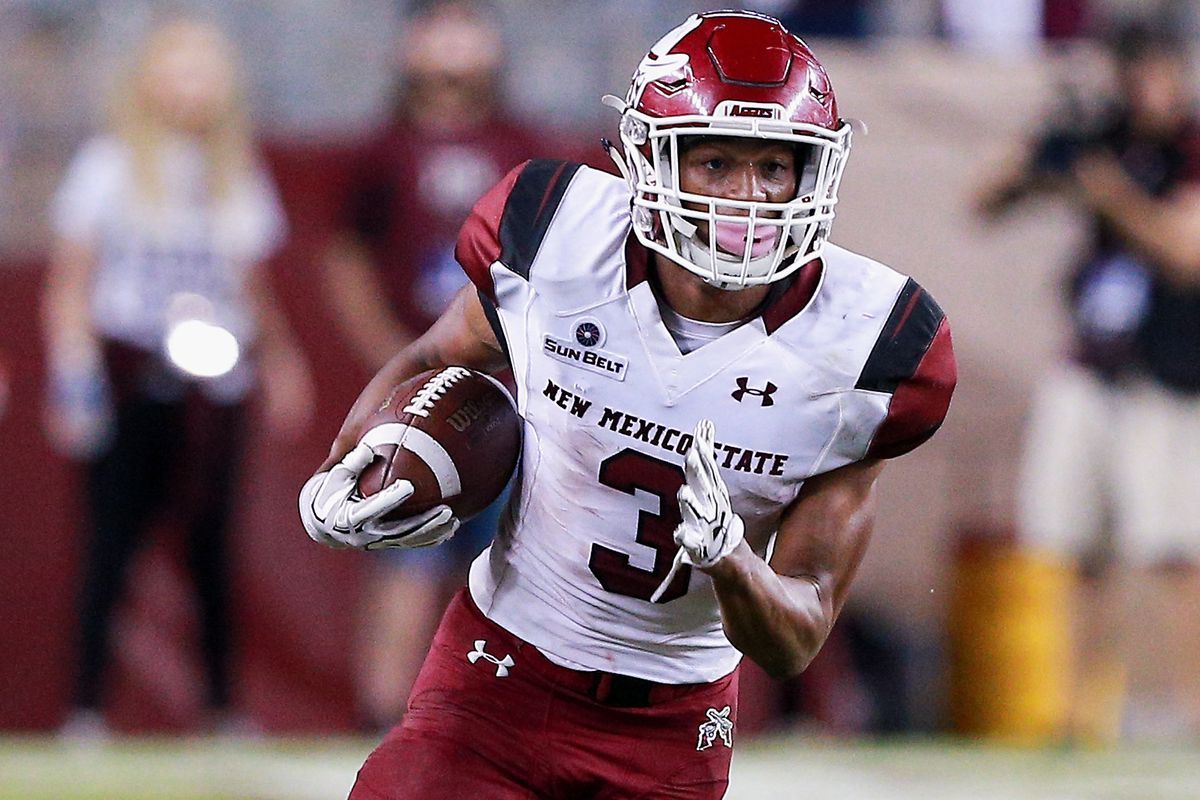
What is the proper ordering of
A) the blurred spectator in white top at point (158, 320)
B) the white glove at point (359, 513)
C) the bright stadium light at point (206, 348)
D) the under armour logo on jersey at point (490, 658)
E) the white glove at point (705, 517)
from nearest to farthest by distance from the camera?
the white glove at point (705, 517)
the white glove at point (359, 513)
the under armour logo on jersey at point (490, 658)
the bright stadium light at point (206, 348)
the blurred spectator in white top at point (158, 320)

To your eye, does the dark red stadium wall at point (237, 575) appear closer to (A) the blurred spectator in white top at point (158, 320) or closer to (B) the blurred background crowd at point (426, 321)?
(B) the blurred background crowd at point (426, 321)

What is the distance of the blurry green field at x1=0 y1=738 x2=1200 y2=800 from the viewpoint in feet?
14.7

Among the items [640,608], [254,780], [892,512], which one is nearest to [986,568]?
[892,512]

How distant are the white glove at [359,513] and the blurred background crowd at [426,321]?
2.73 meters

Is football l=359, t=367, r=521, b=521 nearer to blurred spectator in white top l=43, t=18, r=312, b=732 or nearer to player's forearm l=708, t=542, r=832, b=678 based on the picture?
player's forearm l=708, t=542, r=832, b=678

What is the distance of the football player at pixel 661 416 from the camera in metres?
2.31

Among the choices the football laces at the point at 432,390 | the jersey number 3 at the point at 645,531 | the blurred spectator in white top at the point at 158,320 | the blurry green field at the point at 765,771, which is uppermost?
the football laces at the point at 432,390

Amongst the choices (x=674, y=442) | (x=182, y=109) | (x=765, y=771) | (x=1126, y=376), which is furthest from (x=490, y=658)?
(x=1126, y=376)

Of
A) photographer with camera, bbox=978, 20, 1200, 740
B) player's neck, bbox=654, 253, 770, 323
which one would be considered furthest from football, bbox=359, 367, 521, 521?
photographer with camera, bbox=978, 20, 1200, 740

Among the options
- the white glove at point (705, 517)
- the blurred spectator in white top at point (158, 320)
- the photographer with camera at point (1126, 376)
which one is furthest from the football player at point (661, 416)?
the photographer with camera at point (1126, 376)

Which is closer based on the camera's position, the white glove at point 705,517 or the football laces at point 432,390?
the white glove at point 705,517

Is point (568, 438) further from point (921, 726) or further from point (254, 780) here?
point (921, 726)

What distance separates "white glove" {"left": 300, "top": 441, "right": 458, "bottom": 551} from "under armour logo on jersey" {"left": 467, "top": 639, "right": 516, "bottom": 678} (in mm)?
203

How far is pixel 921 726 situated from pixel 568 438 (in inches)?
144
